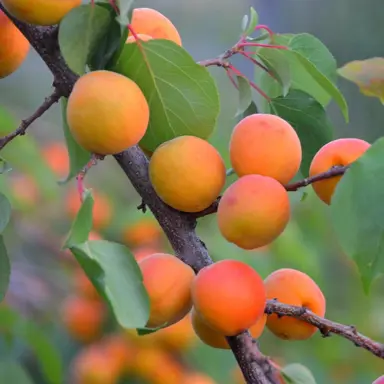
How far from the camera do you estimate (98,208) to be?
3.65 ft

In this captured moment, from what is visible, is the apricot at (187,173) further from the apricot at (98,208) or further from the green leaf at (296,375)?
the apricot at (98,208)

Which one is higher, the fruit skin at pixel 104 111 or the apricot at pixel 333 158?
the fruit skin at pixel 104 111

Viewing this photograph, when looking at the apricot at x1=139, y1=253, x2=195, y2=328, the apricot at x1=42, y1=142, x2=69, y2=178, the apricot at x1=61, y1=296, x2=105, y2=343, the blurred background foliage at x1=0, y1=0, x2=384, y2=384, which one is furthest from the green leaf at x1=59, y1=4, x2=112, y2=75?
the apricot at x1=42, y1=142, x2=69, y2=178

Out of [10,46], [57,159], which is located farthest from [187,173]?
[57,159]

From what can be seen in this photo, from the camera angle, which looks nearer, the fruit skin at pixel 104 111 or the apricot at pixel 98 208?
the fruit skin at pixel 104 111

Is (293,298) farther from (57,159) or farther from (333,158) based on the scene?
(57,159)

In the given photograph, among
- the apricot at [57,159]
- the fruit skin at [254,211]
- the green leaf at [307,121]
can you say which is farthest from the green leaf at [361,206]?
the apricot at [57,159]

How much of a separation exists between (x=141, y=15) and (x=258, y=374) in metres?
0.23

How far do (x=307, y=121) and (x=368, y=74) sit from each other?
0.11 m

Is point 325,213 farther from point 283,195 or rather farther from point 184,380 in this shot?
point 283,195

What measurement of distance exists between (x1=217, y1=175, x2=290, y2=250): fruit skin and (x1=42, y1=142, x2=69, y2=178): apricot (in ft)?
2.83

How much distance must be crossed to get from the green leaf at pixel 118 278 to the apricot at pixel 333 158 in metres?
0.11

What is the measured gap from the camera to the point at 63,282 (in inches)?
44.4

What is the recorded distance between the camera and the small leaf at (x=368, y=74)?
1.25 ft
